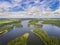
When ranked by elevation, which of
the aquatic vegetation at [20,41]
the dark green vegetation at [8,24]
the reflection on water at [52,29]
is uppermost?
the dark green vegetation at [8,24]

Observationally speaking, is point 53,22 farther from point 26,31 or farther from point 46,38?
point 26,31

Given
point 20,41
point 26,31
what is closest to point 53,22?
point 26,31

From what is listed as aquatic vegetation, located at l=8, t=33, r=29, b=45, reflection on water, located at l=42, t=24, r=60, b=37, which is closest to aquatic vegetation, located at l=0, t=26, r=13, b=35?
aquatic vegetation, located at l=8, t=33, r=29, b=45

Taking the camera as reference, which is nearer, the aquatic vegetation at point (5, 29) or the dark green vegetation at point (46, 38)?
the dark green vegetation at point (46, 38)

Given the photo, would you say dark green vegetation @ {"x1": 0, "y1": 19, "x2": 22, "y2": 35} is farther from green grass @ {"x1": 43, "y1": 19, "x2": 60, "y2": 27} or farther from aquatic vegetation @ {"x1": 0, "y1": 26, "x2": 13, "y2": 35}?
green grass @ {"x1": 43, "y1": 19, "x2": 60, "y2": 27}

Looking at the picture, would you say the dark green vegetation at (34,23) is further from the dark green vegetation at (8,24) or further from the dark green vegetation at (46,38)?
the dark green vegetation at (8,24)

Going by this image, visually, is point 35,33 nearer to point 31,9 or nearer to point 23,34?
point 23,34

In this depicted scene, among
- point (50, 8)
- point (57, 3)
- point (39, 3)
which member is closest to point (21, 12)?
point (39, 3)

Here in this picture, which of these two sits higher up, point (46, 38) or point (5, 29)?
point (5, 29)

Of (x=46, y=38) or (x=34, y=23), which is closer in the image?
(x=46, y=38)

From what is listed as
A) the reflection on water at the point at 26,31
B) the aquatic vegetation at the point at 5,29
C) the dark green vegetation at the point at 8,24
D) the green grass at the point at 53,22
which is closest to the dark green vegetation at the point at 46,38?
the reflection on water at the point at 26,31
